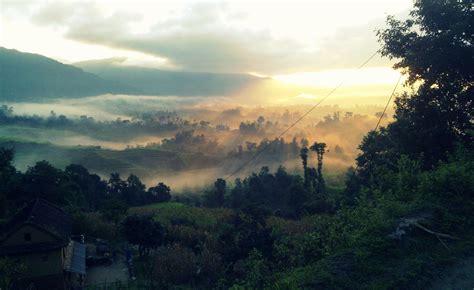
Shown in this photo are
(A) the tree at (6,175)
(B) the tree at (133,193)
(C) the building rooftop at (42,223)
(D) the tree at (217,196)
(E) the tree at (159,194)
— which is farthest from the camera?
(E) the tree at (159,194)

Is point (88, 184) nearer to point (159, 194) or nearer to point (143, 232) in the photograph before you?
point (159, 194)

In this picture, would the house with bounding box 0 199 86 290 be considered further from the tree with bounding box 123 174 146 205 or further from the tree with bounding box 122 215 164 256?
the tree with bounding box 123 174 146 205

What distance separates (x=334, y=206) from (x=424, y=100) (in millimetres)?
29363

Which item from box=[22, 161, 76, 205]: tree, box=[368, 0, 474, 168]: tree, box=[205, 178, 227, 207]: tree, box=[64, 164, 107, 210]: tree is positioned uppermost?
box=[368, 0, 474, 168]: tree

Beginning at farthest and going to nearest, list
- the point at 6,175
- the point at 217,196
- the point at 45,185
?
1. the point at 217,196
2. the point at 6,175
3. the point at 45,185

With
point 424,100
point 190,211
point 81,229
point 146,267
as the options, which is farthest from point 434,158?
point 190,211

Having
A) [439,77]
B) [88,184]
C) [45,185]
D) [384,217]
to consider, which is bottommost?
[88,184]

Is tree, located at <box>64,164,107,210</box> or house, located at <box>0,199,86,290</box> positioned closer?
house, located at <box>0,199,86,290</box>

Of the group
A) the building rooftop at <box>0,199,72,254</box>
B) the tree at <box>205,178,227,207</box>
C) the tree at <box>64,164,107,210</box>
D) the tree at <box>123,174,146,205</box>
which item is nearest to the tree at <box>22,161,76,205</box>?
the building rooftop at <box>0,199,72,254</box>

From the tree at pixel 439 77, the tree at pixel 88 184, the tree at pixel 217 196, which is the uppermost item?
the tree at pixel 439 77

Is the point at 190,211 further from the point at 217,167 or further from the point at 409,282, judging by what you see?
the point at 217,167

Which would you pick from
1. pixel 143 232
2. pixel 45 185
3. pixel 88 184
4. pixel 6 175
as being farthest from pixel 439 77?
pixel 88 184

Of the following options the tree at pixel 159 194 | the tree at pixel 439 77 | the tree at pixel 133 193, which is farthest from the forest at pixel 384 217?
the tree at pixel 159 194

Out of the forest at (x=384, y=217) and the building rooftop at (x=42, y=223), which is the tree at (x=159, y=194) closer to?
the forest at (x=384, y=217)
